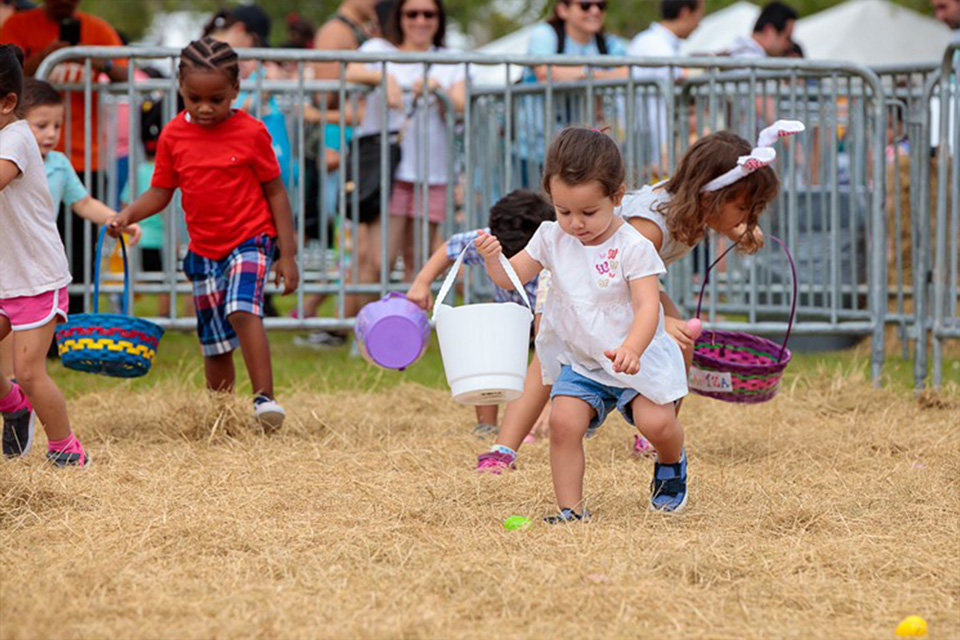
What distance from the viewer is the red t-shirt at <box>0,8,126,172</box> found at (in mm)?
7707

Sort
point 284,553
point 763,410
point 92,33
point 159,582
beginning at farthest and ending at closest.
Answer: point 92,33 < point 763,410 < point 284,553 < point 159,582

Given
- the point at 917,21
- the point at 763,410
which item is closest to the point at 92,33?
the point at 763,410

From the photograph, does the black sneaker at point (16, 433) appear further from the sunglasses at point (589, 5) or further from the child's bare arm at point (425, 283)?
the sunglasses at point (589, 5)

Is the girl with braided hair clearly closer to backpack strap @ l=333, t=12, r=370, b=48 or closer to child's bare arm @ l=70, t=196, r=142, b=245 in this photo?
child's bare arm @ l=70, t=196, r=142, b=245

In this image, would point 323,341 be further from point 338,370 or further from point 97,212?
point 97,212

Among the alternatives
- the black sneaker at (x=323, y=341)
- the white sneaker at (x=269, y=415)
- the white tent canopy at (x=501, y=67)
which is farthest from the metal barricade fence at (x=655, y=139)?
the white tent canopy at (x=501, y=67)

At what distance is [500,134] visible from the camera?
8.65 m

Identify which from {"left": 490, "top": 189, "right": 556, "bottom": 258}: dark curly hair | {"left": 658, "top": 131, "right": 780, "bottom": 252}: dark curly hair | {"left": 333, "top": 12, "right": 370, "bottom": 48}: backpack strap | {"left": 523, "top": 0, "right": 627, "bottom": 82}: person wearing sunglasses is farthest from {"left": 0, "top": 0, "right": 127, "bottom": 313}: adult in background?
{"left": 658, "top": 131, "right": 780, "bottom": 252}: dark curly hair

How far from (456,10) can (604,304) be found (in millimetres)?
27410

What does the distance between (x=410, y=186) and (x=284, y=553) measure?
15.4 feet

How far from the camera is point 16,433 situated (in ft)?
17.3

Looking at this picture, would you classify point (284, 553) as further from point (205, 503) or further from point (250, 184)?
point (250, 184)

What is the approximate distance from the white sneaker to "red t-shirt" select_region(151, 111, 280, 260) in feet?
1.99

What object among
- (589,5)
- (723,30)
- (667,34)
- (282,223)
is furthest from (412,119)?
(723,30)
